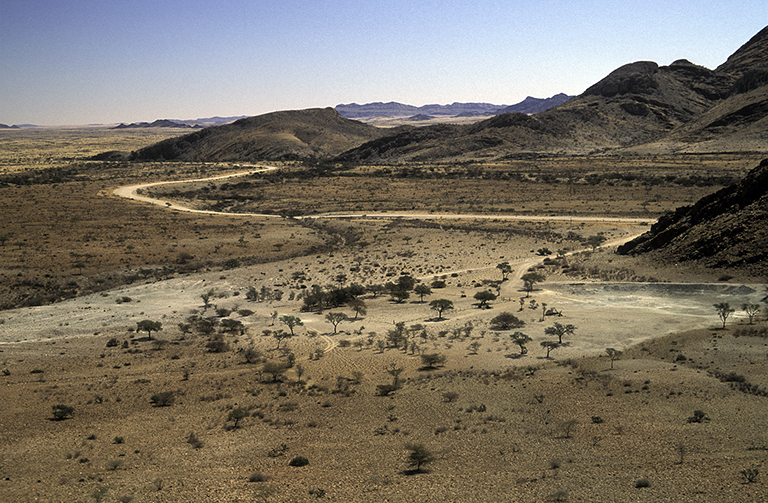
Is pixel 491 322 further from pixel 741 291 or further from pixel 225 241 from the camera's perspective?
pixel 225 241

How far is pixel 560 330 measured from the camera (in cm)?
2323

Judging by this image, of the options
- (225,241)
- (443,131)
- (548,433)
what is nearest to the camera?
(548,433)

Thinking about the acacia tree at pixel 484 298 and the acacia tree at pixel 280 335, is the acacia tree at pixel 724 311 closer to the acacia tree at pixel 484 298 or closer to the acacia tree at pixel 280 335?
the acacia tree at pixel 484 298

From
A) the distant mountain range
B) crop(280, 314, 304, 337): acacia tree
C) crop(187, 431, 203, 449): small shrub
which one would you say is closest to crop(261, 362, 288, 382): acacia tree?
crop(280, 314, 304, 337): acacia tree

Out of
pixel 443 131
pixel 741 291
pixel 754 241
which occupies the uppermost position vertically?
pixel 443 131

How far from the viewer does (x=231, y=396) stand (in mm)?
19578

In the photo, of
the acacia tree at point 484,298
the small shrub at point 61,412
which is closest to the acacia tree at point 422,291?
the acacia tree at point 484,298

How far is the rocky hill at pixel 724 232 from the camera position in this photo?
29.0 metres

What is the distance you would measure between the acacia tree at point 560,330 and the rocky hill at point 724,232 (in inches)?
449

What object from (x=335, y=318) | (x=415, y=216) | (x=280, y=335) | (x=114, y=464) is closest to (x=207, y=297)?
(x=280, y=335)

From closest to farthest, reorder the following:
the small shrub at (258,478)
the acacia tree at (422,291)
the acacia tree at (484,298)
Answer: the small shrub at (258,478)
the acacia tree at (484,298)
the acacia tree at (422,291)

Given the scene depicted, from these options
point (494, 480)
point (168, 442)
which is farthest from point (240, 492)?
point (494, 480)

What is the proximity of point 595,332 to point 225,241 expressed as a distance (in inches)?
1462

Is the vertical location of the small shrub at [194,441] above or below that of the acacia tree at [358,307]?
below
